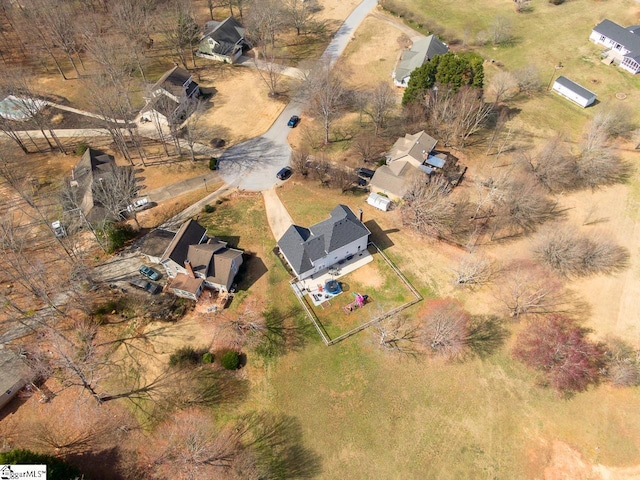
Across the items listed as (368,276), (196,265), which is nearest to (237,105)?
(196,265)

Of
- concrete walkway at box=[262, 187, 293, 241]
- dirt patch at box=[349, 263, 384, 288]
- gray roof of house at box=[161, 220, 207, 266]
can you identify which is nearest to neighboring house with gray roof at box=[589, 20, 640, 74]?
dirt patch at box=[349, 263, 384, 288]

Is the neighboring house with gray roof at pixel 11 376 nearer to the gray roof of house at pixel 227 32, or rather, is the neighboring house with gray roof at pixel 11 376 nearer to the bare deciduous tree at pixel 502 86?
the gray roof of house at pixel 227 32

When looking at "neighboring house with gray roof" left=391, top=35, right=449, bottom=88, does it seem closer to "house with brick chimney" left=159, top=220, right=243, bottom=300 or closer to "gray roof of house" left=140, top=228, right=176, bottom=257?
"house with brick chimney" left=159, top=220, right=243, bottom=300

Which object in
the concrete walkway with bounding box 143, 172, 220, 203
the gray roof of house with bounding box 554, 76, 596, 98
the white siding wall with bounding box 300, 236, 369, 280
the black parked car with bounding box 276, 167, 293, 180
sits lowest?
the white siding wall with bounding box 300, 236, 369, 280

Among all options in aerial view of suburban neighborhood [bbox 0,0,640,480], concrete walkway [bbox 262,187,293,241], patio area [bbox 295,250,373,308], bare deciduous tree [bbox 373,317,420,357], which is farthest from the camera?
concrete walkway [bbox 262,187,293,241]

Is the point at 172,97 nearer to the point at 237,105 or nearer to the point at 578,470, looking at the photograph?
the point at 237,105

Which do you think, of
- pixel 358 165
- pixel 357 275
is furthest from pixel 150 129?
pixel 357 275

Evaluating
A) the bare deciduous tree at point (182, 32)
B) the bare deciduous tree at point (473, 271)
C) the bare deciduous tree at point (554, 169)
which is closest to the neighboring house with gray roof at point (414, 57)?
the bare deciduous tree at point (554, 169)

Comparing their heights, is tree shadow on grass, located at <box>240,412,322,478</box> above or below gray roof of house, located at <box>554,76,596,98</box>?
below
